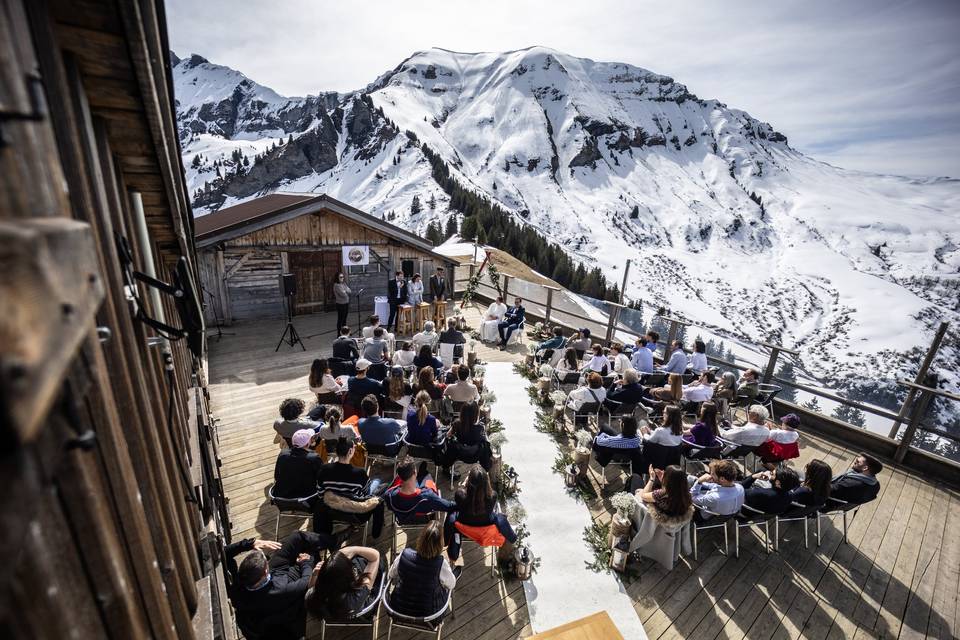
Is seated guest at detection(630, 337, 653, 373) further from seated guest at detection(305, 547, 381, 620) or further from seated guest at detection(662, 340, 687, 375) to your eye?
seated guest at detection(305, 547, 381, 620)

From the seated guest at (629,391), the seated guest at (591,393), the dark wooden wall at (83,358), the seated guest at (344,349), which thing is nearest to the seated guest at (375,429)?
the dark wooden wall at (83,358)

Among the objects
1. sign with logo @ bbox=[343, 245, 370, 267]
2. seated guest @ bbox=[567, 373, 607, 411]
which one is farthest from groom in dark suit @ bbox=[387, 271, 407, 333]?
seated guest @ bbox=[567, 373, 607, 411]

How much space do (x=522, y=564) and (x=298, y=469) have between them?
2.82 meters

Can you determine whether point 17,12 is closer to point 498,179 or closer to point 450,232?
point 450,232

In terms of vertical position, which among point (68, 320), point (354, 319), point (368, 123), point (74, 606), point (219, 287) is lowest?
point (354, 319)

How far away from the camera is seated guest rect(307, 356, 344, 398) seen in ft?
23.4

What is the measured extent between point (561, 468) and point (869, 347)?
161 meters

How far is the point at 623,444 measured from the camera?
6.04 meters

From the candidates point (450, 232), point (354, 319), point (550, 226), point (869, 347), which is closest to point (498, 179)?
point (550, 226)

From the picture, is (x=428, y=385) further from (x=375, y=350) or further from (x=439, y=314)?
(x=439, y=314)

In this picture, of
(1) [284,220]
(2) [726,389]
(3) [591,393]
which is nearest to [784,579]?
(3) [591,393]

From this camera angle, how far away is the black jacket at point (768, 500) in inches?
200

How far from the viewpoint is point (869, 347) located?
122 meters

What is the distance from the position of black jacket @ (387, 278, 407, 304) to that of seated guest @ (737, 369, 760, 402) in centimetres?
920
